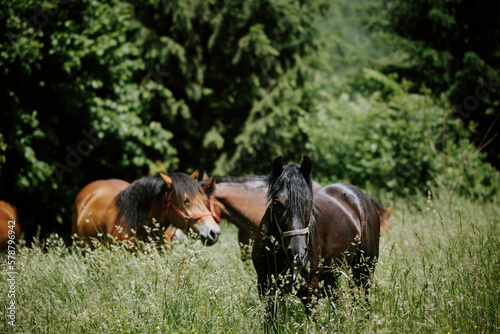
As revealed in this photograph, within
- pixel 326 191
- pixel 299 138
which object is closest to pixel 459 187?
pixel 299 138

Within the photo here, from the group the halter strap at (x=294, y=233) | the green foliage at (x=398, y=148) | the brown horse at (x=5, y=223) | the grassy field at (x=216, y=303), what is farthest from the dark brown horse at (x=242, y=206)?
the green foliage at (x=398, y=148)

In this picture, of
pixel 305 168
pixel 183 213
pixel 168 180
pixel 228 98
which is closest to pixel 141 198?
pixel 168 180

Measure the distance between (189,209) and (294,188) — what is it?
1.90 m

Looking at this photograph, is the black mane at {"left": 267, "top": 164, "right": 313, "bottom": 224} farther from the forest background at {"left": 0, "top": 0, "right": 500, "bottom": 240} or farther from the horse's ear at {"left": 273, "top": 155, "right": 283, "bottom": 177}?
the forest background at {"left": 0, "top": 0, "right": 500, "bottom": 240}

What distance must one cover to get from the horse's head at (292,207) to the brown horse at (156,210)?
1.56m

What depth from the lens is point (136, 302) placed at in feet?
9.83

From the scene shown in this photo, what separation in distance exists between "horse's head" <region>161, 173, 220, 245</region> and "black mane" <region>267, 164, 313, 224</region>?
1537 mm

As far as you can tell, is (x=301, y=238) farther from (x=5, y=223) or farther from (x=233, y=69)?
(x=233, y=69)

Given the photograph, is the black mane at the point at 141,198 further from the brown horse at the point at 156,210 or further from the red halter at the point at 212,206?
the red halter at the point at 212,206

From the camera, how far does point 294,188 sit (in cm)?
270

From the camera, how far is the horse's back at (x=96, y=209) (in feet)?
15.8

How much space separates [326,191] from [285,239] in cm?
125

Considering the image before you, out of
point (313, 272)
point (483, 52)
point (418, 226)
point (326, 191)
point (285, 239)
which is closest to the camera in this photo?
point (285, 239)

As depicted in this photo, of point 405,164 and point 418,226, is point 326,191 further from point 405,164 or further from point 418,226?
point 405,164
